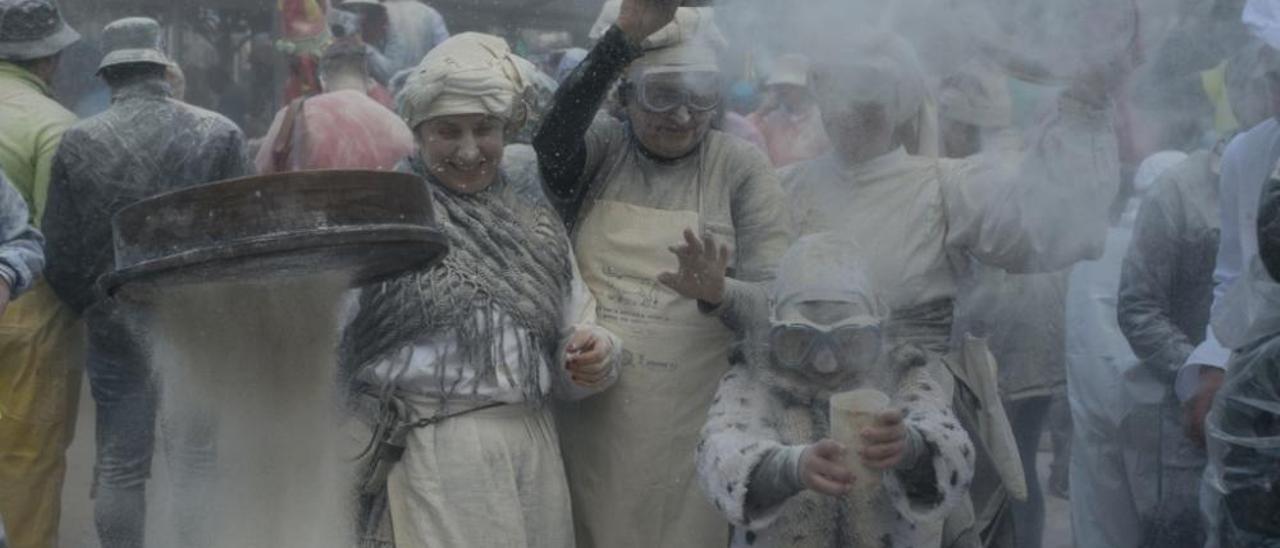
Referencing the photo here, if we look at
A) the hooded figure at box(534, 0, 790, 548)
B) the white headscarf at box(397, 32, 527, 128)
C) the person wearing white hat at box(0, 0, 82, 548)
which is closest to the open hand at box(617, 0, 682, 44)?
the hooded figure at box(534, 0, 790, 548)

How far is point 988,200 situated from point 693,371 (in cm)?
80

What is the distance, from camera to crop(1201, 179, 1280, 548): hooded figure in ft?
11.1

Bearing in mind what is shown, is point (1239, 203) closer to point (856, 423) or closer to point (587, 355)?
point (856, 423)

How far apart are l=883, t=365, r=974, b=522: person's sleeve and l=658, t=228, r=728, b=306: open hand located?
0.51 metres

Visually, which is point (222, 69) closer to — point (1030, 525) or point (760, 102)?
point (760, 102)

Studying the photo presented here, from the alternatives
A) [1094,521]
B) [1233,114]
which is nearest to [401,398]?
[1233,114]

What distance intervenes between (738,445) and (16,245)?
1.80m

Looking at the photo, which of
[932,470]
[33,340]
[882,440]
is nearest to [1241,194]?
[932,470]

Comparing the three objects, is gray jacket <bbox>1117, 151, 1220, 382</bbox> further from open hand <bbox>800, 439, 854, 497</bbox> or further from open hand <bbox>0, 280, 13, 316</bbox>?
open hand <bbox>0, 280, 13, 316</bbox>

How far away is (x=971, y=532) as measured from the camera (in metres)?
3.86

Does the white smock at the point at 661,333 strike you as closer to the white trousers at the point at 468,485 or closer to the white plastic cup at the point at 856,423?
the white trousers at the point at 468,485

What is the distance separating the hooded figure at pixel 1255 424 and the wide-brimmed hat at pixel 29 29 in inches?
149

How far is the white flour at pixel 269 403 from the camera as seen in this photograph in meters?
3.55

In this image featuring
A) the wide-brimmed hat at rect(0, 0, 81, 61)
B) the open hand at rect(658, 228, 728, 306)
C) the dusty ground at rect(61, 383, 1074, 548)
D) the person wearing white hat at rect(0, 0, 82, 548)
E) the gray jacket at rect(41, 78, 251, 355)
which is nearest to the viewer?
the open hand at rect(658, 228, 728, 306)
